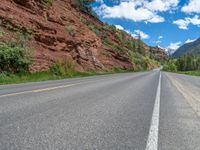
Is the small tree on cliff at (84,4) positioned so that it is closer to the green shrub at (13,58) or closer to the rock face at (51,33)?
the rock face at (51,33)

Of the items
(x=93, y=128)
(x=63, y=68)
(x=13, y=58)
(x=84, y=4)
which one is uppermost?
(x=84, y=4)

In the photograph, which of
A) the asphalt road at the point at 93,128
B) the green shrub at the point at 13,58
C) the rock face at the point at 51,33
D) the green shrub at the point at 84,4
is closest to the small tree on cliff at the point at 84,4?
the green shrub at the point at 84,4

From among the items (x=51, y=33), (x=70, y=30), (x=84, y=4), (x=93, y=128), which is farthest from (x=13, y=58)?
(x=84, y=4)

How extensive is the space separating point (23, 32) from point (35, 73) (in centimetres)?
609

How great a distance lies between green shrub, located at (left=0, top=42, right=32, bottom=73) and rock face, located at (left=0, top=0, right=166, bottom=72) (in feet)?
6.83

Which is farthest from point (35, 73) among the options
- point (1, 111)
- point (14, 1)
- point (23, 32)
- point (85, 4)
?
point (85, 4)

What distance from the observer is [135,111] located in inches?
285

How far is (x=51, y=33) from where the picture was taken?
35.4 m

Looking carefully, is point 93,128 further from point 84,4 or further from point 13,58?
point 84,4

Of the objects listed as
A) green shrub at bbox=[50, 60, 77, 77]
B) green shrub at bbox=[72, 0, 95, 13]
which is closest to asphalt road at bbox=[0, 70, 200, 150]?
green shrub at bbox=[50, 60, 77, 77]

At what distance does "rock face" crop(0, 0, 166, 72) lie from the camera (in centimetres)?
2943

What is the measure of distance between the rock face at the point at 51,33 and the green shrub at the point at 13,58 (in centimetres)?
208

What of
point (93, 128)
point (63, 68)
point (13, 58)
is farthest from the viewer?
point (63, 68)

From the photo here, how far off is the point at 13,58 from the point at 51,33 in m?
12.8
